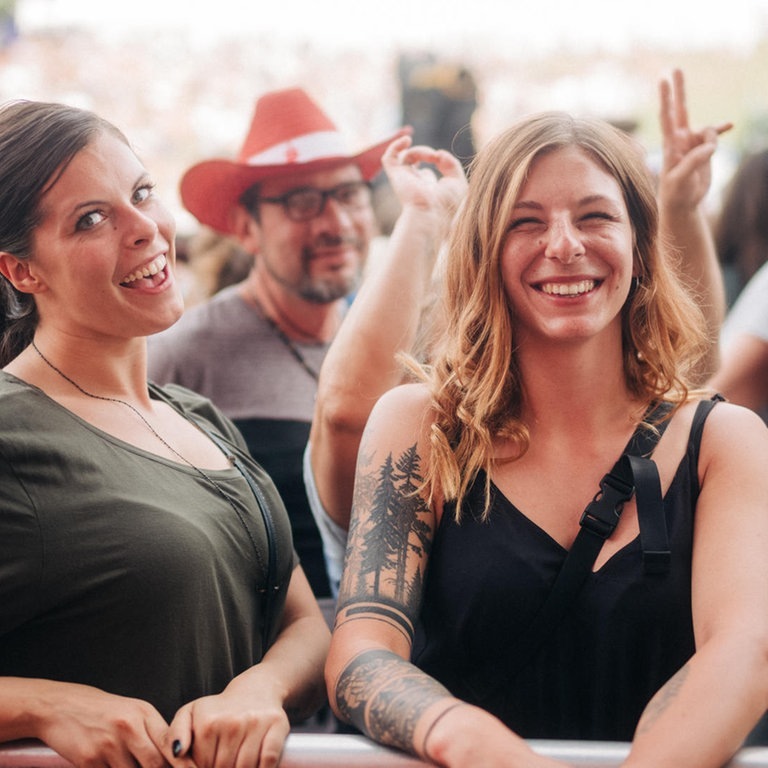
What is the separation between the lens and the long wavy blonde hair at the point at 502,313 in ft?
6.19

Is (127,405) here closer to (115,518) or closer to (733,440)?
(115,518)

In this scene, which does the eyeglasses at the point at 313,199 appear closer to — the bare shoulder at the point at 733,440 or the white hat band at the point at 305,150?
the white hat band at the point at 305,150

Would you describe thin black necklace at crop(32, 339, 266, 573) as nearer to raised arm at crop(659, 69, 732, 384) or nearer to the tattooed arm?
the tattooed arm

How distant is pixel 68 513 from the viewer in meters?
1.58

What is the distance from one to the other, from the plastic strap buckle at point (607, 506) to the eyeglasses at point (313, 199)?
1729 millimetres

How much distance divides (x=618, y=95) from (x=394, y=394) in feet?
45.0

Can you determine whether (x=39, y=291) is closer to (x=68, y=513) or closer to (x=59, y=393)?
(x=59, y=393)

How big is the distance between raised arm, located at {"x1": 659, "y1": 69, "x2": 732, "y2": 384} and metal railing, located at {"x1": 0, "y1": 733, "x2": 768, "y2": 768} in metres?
1.24

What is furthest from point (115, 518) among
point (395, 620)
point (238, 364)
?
point (238, 364)

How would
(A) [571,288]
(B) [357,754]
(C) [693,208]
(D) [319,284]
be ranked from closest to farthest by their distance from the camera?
(B) [357,754], (A) [571,288], (C) [693,208], (D) [319,284]

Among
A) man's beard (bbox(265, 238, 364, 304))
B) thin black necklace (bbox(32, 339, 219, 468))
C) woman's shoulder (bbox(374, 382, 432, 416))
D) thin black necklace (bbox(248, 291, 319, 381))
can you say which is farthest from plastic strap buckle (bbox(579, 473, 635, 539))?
man's beard (bbox(265, 238, 364, 304))

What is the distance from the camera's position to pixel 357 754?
1451mm

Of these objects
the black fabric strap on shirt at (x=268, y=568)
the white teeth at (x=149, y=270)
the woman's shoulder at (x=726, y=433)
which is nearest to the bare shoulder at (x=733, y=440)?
the woman's shoulder at (x=726, y=433)

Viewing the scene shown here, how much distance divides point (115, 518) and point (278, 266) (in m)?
1.72
